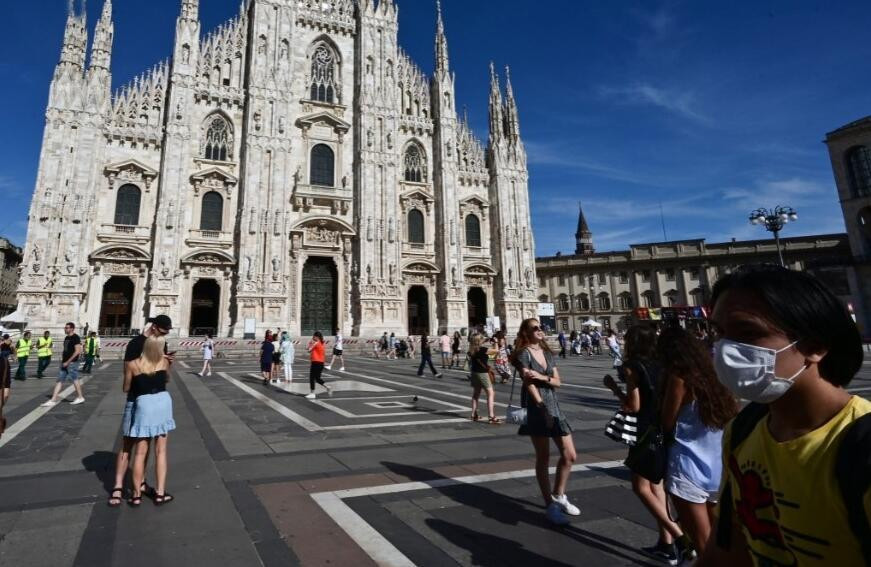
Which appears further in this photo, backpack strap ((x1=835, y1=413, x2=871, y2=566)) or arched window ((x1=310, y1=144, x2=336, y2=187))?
arched window ((x1=310, y1=144, x2=336, y2=187))

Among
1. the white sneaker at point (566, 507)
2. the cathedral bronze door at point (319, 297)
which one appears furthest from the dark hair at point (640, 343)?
the cathedral bronze door at point (319, 297)

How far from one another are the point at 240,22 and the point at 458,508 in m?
34.2

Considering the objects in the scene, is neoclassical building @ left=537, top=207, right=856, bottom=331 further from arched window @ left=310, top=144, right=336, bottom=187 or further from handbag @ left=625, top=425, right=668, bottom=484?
handbag @ left=625, top=425, right=668, bottom=484

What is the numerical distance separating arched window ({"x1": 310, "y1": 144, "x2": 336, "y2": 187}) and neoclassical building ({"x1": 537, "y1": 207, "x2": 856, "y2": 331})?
98.8 feet

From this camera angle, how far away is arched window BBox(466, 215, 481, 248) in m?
33.8

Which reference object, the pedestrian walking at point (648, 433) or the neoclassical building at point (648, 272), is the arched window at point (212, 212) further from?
the neoclassical building at point (648, 272)

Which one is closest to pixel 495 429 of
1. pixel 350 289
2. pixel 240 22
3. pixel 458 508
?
pixel 458 508

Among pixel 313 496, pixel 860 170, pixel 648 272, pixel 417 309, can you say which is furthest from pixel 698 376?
pixel 648 272

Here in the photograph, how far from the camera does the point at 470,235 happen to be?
33.9m

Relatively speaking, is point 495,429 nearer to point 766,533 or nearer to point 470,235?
point 766,533

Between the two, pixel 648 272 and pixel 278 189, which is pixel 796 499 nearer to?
pixel 278 189

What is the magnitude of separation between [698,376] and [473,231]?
31555 millimetres

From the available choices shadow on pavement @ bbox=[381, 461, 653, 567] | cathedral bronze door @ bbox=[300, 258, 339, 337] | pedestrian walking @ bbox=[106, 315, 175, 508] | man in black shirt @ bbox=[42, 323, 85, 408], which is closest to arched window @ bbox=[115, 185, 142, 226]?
cathedral bronze door @ bbox=[300, 258, 339, 337]

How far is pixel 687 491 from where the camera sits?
9.11ft
